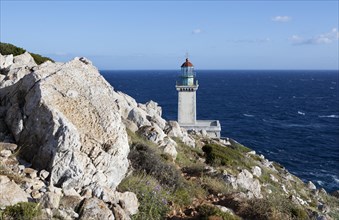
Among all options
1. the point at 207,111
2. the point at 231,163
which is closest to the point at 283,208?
the point at 231,163

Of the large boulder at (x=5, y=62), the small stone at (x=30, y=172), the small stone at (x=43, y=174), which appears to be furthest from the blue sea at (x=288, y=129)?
the small stone at (x=30, y=172)

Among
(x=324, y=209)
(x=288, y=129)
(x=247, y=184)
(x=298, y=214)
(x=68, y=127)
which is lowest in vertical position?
(x=288, y=129)

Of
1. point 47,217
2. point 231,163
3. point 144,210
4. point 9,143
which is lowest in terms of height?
point 231,163

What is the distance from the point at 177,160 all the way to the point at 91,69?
20.9 ft

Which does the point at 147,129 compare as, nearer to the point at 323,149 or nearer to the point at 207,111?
the point at 323,149

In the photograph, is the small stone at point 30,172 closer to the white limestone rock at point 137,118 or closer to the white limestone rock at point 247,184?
the white limestone rock at point 247,184

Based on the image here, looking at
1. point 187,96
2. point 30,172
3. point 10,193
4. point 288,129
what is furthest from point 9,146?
point 288,129

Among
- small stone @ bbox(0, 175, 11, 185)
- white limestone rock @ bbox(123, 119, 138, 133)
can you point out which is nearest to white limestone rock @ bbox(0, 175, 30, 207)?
small stone @ bbox(0, 175, 11, 185)

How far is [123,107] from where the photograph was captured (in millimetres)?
20688

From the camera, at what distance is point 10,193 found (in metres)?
8.00

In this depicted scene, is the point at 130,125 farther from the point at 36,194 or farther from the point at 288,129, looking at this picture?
the point at 288,129

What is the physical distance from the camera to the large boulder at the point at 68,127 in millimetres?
9281

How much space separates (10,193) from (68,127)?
6.87 ft

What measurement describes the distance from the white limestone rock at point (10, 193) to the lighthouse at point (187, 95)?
42465 millimetres
